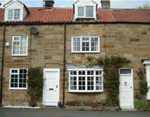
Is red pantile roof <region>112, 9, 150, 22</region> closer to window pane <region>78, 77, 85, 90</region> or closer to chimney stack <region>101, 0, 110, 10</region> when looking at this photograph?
chimney stack <region>101, 0, 110, 10</region>

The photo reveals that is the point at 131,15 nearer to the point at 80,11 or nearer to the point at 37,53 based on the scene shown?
the point at 80,11

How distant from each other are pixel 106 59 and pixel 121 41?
175 cm

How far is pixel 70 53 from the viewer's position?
41.7 ft

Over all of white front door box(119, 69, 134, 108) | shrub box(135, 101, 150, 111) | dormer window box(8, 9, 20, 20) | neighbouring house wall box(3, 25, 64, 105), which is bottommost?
shrub box(135, 101, 150, 111)

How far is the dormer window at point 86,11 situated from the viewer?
44.4 feet

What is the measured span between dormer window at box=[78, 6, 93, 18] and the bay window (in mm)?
4398

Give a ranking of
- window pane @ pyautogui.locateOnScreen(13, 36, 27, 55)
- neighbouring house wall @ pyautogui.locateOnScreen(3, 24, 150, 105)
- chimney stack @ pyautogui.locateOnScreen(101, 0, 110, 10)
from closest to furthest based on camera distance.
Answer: neighbouring house wall @ pyautogui.locateOnScreen(3, 24, 150, 105) → window pane @ pyautogui.locateOnScreen(13, 36, 27, 55) → chimney stack @ pyautogui.locateOnScreen(101, 0, 110, 10)

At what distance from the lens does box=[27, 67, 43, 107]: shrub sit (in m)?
12.2

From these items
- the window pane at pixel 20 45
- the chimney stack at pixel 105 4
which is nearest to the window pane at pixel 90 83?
the window pane at pixel 20 45

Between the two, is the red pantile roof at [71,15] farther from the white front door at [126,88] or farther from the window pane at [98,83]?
the window pane at [98,83]

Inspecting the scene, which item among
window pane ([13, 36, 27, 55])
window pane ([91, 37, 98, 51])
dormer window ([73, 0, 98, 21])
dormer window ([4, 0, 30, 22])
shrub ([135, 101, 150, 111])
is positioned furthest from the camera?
dormer window ([4, 0, 30, 22])

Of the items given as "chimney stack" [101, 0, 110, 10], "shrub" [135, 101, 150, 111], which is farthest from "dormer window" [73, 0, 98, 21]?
"shrub" [135, 101, 150, 111]

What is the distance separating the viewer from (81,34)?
12859mm

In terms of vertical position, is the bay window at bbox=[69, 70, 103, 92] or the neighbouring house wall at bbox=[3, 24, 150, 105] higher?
the neighbouring house wall at bbox=[3, 24, 150, 105]
